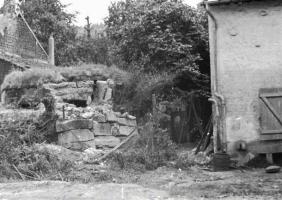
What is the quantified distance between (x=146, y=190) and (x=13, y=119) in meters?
5.34

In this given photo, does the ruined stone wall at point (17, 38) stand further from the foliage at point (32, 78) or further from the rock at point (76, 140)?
the rock at point (76, 140)

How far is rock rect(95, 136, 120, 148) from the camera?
36.8ft

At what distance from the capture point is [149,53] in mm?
15555

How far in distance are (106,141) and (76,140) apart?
2.80 feet

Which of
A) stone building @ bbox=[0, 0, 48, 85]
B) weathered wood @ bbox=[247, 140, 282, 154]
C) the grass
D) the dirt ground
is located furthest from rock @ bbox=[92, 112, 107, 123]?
stone building @ bbox=[0, 0, 48, 85]

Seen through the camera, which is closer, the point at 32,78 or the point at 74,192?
the point at 74,192

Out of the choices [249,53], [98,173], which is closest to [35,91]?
[98,173]

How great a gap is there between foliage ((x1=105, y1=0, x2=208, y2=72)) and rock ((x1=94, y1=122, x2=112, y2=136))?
422 centimetres

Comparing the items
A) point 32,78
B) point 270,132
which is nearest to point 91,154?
point 32,78

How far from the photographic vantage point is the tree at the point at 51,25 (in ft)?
93.6

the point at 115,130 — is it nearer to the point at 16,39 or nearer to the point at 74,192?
the point at 74,192

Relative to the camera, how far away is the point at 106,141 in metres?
11.3

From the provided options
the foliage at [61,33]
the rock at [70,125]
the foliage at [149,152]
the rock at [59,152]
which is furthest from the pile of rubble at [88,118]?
the foliage at [61,33]

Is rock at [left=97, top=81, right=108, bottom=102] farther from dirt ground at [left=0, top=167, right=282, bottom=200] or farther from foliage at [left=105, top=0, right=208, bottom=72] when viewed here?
dirt ground at [left=0, top=167, right=282, bottom=200]
